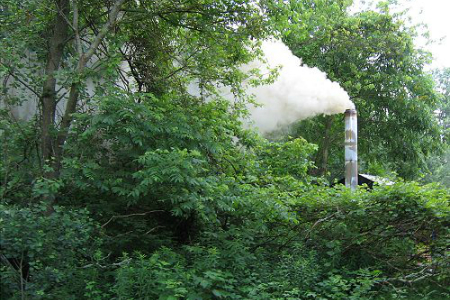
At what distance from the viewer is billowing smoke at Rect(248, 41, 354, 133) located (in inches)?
659

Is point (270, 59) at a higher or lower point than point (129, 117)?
higher

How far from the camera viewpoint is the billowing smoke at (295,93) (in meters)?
16.8

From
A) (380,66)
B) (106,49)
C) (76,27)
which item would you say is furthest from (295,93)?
(76,27)

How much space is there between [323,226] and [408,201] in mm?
1514

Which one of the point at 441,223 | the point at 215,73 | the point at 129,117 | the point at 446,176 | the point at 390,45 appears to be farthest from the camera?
the point at 446,176

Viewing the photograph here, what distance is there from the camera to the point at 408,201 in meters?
7.58

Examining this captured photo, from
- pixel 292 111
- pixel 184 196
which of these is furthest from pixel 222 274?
pixel 292 111

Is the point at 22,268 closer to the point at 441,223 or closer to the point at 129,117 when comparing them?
the point at 129,117

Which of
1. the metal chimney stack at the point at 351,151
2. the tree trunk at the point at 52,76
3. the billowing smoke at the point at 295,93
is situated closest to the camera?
the tree trunk at the point at 52,76

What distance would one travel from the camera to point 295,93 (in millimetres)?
16781

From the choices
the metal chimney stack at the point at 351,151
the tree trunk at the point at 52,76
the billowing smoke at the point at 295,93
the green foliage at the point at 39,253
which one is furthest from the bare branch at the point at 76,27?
the billowing smoke at the point at 295,93

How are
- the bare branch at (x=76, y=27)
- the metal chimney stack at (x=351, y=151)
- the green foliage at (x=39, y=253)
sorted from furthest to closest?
the metal chimney stack at (x=351, y=151)
the bare branch at (x=76, y=27)
the green foliage at (x=39, y=253)

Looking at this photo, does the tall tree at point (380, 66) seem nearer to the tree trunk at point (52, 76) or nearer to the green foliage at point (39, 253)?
the tree trunk at point (52, 76)

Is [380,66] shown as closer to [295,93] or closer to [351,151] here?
[295,93]
